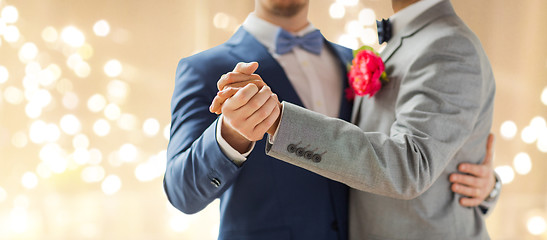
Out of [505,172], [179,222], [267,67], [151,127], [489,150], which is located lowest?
[505,172]

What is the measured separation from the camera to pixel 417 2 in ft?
3.90

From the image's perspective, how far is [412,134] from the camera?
973 millimetres

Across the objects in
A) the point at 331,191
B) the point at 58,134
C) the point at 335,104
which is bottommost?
the point at 58,134

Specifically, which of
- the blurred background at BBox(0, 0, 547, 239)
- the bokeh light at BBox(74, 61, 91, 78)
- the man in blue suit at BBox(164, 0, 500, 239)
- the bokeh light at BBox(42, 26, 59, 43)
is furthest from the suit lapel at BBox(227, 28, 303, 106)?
the bokeh light at BBox(42, 26, 59, 43)

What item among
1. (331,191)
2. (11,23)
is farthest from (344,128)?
(11,23)

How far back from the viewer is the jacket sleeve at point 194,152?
0.97 m

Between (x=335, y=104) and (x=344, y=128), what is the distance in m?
0.37

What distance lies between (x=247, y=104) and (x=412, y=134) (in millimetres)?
348

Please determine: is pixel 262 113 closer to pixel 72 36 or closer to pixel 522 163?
pixel 72 36

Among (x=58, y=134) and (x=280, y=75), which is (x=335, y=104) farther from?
(x=58, y=134)

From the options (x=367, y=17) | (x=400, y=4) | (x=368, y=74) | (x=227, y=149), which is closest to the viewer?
(x=227, y=149)

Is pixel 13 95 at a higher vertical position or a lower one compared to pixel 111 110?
higher

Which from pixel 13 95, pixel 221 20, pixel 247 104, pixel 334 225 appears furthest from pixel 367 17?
pixel 13 95

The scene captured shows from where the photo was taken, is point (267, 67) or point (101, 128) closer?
point (267, 67)
